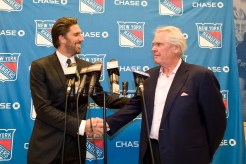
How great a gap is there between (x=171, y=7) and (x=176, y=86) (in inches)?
77.3

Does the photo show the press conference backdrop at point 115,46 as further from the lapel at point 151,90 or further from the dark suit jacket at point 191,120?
the dark suit jacket at point 191,120

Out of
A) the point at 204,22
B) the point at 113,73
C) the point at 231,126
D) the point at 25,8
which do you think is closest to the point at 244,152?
the point at 231,126

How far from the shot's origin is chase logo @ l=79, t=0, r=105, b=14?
4215 mm

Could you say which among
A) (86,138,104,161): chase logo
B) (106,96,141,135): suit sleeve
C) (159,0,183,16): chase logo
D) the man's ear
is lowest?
(86,138,104,161): chase logo

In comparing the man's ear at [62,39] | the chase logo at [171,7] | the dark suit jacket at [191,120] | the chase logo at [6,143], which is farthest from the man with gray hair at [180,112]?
the chase logo at [6,143]

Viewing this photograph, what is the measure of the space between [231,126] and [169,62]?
190 centimetres

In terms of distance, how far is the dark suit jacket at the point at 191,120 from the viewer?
2.58m

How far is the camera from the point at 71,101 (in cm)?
273

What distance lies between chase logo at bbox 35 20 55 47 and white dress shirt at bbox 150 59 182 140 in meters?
1.86

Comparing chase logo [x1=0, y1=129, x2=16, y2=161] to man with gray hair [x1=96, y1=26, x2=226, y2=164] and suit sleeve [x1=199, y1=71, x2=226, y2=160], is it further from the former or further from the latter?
suit sleeve [x1=199, y1=71, x2=226, y2=160]

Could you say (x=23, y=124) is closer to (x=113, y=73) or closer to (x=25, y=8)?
(x=25, y=8)

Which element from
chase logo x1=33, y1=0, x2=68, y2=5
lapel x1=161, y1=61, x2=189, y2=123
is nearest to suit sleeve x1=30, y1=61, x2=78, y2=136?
lapel x1=161, y1=61, x2=189, y2=123

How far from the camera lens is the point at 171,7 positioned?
4.36 meters

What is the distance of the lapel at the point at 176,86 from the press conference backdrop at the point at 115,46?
53.8 inches
